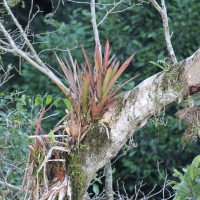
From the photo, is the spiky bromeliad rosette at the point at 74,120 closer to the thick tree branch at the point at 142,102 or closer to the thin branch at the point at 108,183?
the thick tree branch at the point at 142,102

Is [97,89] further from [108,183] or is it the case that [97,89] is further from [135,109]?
[108,183]

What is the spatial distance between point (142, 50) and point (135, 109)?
8.60ft

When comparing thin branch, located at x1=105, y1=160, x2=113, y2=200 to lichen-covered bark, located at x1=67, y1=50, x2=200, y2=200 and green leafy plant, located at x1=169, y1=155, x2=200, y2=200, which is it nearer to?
lichen-covered bark, located at x1=67, y1=50, x2=200, y2=200

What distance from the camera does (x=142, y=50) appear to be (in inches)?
193

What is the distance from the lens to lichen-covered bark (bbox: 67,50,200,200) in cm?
222

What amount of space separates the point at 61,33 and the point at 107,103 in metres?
2.72

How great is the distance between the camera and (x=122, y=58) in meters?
4.94

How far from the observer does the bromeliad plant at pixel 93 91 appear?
2.41 m

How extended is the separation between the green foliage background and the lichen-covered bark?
2257 mm

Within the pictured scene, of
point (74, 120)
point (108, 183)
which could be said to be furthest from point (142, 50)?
point (74, 120)

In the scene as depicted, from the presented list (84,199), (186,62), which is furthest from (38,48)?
(186,62)

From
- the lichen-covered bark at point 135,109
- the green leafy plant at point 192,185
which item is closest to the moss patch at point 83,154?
the lichen-covered bark at point 135,109

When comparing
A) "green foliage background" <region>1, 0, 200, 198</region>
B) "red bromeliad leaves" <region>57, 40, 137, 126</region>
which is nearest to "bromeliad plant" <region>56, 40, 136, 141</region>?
"red bromeliad leaves" <region>57, 40, 137, 126</region>

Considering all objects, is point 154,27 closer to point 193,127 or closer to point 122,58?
point 122,58
